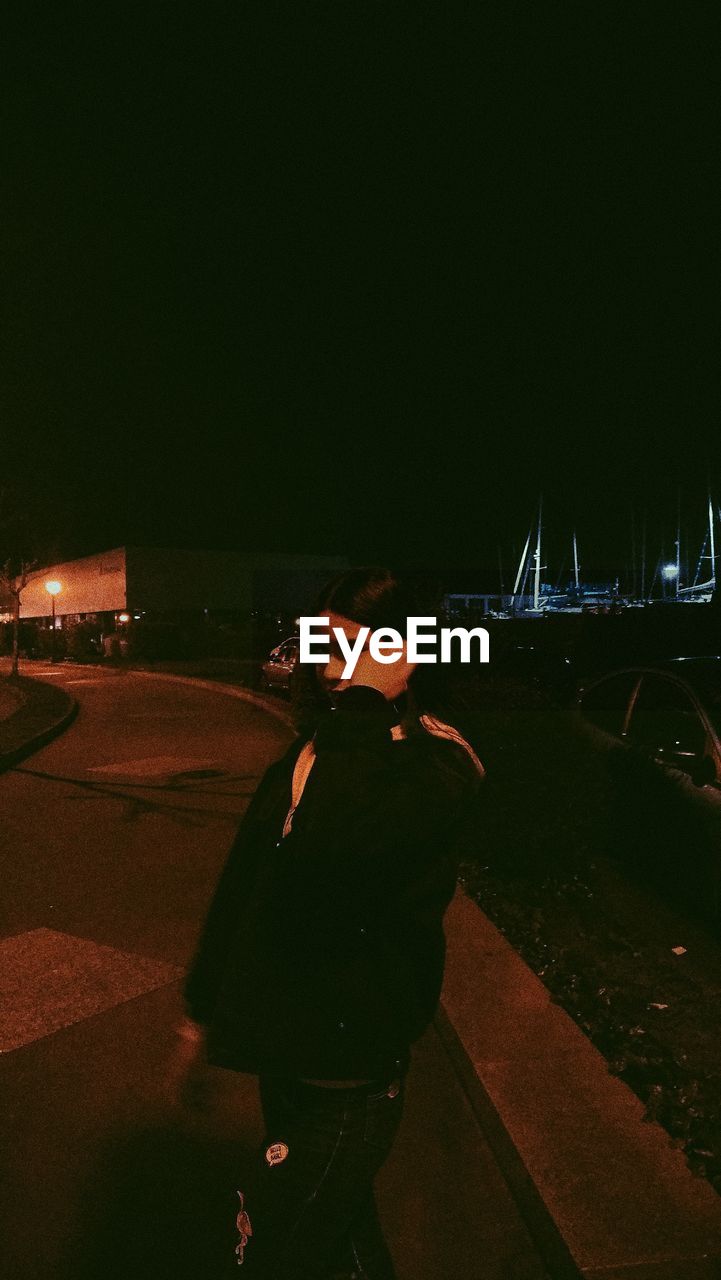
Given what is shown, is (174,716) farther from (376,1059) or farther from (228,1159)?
(376,1059)

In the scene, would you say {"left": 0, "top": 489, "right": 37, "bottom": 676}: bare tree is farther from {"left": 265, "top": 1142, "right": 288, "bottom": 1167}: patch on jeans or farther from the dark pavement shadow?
{"left": 265, "top": 1142, "right": 288, "bottom": 1167}: patch on jeans

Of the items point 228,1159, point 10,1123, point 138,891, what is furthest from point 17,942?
point 228,1159

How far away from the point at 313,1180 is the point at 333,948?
0.53 m

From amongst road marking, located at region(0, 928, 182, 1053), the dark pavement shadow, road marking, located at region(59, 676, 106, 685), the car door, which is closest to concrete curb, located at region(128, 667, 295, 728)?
road marking, located at region(59, 676, 106, 685)

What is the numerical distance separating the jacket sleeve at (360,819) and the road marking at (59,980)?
3.18 metres

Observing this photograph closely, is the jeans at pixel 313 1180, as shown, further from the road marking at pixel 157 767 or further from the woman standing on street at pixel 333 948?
the road marking at pixel 157 767

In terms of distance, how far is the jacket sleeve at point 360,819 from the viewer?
5.28 feet

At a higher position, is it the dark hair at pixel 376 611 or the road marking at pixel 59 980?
the dark hair at pixel 376 611

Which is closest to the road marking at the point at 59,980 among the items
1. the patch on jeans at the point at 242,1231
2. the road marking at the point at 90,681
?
the patch on jeans at the point at 242,1231

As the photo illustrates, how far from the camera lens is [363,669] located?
1.88 m

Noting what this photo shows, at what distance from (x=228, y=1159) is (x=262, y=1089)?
151 centimetres

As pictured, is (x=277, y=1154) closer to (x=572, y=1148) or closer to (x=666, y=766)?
(x=572, y=1148)

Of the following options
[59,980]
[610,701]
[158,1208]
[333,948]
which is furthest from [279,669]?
[333,948]

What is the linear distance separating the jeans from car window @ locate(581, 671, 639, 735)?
5.19 meters
